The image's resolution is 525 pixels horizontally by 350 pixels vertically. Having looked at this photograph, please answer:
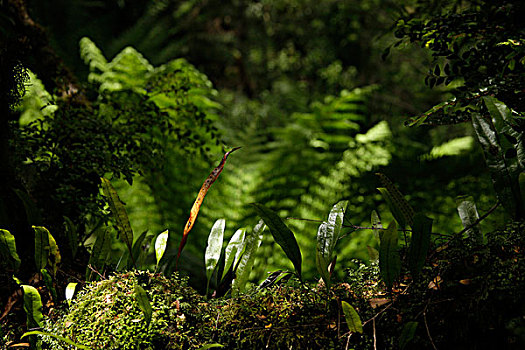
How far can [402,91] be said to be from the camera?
480 cm

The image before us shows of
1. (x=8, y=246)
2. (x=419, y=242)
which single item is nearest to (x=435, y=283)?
(x=419, y=242)

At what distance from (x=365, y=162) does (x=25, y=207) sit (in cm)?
159

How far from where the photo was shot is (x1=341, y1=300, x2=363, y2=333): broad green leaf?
2.09 ft

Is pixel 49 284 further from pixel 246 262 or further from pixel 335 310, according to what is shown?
pixel 335 310

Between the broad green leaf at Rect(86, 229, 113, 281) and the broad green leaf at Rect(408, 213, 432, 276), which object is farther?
the broad green leaf at Rect(86, 229, 113, 281)

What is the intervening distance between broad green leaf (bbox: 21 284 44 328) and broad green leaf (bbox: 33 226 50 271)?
6 centimetres

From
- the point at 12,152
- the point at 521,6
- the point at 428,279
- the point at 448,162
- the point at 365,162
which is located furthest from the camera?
the point at 448,162

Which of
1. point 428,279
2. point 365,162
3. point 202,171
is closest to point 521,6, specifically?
point 428,279

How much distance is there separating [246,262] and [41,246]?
398mm

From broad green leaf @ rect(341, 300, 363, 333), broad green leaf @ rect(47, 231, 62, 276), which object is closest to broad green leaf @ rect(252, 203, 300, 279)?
broad green leaf @ rect(341, 300, 363, 333)

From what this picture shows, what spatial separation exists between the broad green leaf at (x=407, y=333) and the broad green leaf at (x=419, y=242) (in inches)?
3.6

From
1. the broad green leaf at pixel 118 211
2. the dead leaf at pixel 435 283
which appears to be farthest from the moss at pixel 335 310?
the broad green leaf at pixel 118 211

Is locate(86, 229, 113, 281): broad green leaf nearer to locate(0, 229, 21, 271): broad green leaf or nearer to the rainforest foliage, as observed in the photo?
the rainforest foliage

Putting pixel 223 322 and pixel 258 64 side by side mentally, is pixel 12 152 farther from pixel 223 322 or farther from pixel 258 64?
pixel 258 64
